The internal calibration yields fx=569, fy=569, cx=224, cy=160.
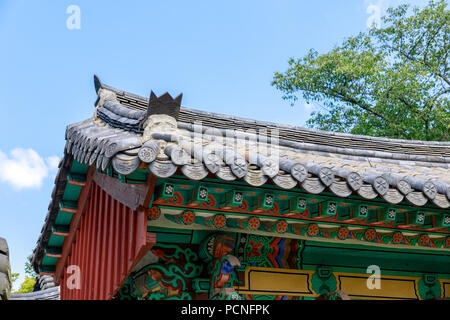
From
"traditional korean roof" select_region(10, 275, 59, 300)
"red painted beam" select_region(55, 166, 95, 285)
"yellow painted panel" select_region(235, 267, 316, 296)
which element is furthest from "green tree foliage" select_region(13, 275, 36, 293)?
"yellow painted panel" select_region(235, 267, 316, 296)

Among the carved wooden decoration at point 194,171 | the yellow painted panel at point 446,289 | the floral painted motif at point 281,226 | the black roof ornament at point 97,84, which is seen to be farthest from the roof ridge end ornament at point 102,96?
the yellow painted panel at point 446,289

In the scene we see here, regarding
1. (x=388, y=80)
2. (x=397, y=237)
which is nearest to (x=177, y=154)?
(x=397, y=237)

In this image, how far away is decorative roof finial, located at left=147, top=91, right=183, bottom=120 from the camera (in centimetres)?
404

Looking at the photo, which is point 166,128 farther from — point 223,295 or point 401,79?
point 401,79

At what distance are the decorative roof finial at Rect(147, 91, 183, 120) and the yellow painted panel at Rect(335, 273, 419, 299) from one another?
2.43 m

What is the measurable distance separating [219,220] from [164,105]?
1.01 m

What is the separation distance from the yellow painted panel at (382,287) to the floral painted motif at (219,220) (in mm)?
1596

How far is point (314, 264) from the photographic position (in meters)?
5.37

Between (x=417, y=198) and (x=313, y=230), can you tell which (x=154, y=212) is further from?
(x=417, y=198)

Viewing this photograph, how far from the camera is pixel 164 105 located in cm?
408

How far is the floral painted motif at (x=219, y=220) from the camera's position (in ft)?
14.5

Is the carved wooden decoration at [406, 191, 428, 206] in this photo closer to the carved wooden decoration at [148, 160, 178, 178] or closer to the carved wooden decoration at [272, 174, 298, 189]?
the carved wooden decoration at [272, 174, 298, 189]

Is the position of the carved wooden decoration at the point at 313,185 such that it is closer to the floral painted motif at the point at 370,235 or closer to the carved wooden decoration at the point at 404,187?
the carved wooden decoration at the point at 404,187
